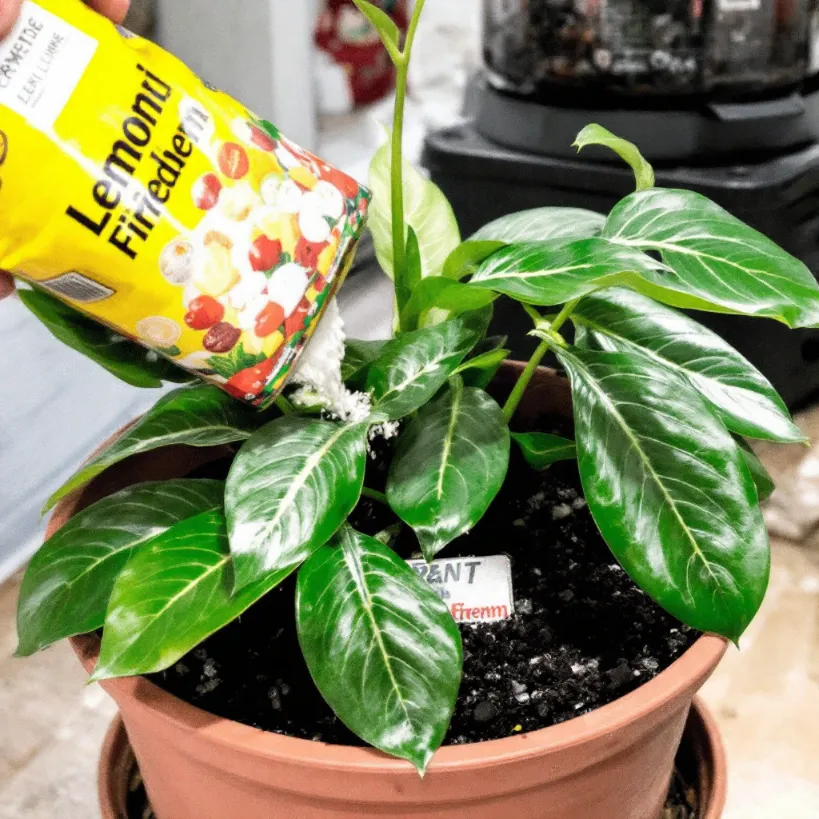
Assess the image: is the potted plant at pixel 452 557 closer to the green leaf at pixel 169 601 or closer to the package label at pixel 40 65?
the green leaf at pixel 169 601

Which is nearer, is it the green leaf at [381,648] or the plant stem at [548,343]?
the green leaf at [381,648]

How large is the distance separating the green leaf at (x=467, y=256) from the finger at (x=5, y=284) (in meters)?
0.33

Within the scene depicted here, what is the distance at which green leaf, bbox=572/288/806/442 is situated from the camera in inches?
27.0

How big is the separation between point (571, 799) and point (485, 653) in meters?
0.12

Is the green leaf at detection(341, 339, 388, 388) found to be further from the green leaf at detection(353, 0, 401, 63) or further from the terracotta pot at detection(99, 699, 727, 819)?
the terracotta pot at detection(99, 699, 727, 819)

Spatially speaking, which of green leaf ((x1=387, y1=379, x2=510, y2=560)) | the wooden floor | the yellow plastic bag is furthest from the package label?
the wooden floor

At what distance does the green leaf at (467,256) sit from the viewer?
702 mm

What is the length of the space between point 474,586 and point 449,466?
0.13 meters

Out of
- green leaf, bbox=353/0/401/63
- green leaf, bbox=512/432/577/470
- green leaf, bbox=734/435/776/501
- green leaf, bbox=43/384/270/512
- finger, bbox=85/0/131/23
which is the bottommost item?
green leaf, bbox=734/435/776/501

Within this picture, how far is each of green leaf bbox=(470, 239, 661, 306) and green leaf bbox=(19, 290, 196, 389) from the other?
0.30 m

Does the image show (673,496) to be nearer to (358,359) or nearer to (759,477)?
(759,477)

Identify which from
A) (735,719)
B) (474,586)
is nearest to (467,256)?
(474,586)

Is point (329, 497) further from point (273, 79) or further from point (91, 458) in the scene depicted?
point (273, 79)

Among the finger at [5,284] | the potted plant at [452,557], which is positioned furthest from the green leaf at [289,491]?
the finger at [5,284]
